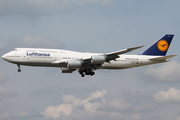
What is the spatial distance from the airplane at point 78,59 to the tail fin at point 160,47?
1.64 meters

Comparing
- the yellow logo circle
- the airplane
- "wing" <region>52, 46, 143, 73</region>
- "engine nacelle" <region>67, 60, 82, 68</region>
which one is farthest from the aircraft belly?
the yellow logo circle

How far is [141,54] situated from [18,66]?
24.4 metres

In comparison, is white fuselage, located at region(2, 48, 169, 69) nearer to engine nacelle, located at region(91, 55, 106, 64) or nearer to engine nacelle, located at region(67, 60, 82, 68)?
engine nacelle, located at region(67, 60, 82, 68)

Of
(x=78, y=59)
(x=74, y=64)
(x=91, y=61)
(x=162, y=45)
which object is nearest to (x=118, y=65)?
(x=91, y=61)

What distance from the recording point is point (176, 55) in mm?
55219

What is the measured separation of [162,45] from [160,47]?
2.36 feet

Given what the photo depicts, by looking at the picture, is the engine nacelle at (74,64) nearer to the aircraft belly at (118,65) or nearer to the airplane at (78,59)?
the airplane at (78,59)

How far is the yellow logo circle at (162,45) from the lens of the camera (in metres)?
63.3

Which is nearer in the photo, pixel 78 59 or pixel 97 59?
pixel 97 59

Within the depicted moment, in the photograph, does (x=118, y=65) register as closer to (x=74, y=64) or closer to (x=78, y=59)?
(x=78, y=59)

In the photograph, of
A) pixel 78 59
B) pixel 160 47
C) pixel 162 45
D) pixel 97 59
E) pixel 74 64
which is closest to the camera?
pixel 97 59

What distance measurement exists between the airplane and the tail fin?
5.39 feet

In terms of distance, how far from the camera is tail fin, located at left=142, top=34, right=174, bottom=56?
205ft

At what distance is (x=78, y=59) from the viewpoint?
180 ft
